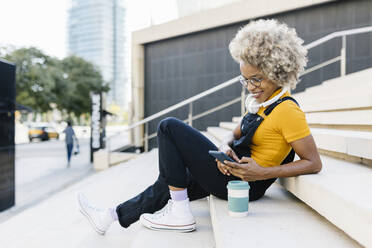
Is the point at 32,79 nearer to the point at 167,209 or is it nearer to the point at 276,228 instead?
the point at 167,209

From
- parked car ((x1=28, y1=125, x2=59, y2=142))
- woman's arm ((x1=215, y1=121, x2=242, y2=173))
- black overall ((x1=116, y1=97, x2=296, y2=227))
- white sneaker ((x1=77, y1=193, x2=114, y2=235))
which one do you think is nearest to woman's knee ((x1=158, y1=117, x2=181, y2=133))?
black overall ((x1=116, y1=97, x2=296, y2=227))

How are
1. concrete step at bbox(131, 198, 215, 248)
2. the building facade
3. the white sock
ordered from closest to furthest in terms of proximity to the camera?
concrete step at bbox(131, 198, 215, 248) < the white sock < the building facade

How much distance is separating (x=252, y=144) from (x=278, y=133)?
0.22 meters

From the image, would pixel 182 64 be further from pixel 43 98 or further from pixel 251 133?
pixel 43 98

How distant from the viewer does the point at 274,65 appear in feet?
5.44

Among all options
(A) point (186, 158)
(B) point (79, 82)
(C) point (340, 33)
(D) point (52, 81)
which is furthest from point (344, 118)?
(B) point (79, 82)

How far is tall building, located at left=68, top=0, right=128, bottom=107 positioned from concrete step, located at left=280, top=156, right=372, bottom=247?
95020 mm

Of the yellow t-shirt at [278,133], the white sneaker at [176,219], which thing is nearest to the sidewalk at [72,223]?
the white sneaker at [176,219]

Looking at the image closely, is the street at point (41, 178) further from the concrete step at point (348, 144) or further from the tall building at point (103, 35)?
the tall building at point (103, 35)

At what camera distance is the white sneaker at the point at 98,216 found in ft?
7.56

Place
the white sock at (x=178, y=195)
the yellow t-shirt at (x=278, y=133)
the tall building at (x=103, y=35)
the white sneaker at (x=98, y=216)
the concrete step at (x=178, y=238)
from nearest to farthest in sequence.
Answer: the yellow t-shirt at (x=278, y=133), the concrete step at (x=178, y=238), the white sock at (x=178, y=195), the white sneaker at (x=98, y=216), the tall building at (x=103, y=35)

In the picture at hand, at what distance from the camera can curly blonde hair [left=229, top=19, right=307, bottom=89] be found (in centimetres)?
166

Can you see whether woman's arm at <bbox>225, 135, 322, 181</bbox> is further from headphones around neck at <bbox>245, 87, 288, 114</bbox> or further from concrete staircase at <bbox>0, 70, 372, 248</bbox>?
headphones around neck at <bbox>245, 87, 288, 114</bbox>

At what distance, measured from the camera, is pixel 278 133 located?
1.73m
